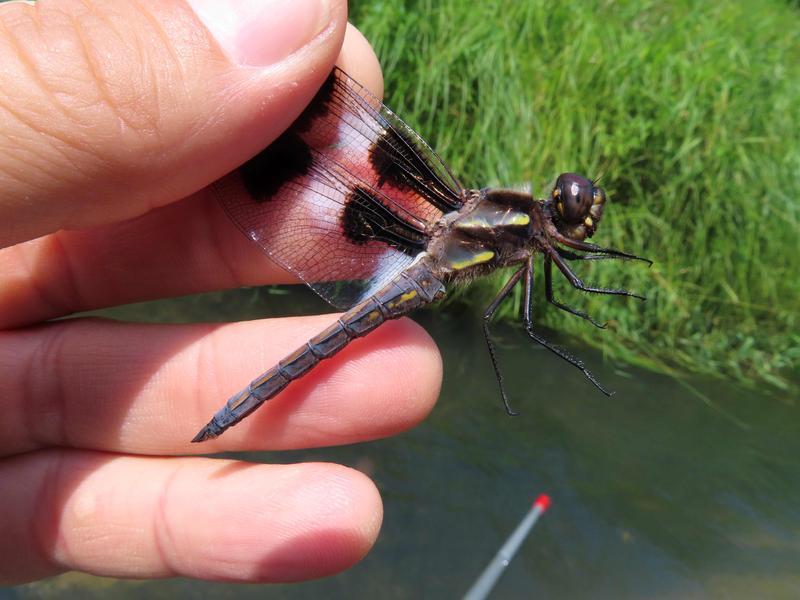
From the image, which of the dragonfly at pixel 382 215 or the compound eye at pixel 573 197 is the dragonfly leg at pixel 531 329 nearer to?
the dragonfly at pixel 382 215

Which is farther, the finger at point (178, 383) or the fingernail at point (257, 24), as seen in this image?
the finger at point (178, 383)

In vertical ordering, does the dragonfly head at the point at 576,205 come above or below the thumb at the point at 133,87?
below

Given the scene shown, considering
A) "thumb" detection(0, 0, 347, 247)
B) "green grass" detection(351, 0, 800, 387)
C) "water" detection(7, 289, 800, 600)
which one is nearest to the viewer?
"thumb" detection(0, 0, 347, 247)

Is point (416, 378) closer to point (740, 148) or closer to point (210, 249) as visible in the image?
point (210, 249)

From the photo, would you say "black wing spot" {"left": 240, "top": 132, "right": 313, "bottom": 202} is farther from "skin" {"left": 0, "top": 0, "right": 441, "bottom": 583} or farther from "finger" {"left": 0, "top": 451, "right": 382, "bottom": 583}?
"finger" {"left": 0, "top": 451, "right": 382, "bottom": 583}

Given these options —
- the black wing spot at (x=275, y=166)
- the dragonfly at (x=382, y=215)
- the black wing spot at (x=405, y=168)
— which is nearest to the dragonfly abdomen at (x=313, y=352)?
the dragonfly at (x=382, y=215)

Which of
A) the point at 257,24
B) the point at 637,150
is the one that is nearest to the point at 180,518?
the point at 257,24

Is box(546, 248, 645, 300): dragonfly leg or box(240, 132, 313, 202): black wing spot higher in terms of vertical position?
box(240, 132, 313, 202): black wing spot

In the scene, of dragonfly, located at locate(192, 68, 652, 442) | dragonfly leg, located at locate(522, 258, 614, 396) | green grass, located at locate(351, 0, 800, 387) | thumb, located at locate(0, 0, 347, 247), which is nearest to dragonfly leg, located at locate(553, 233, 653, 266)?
dragonfly, located at locate(192, 68, 652, 442)

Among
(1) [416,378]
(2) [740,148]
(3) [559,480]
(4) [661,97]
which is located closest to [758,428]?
(3) [559,480]
